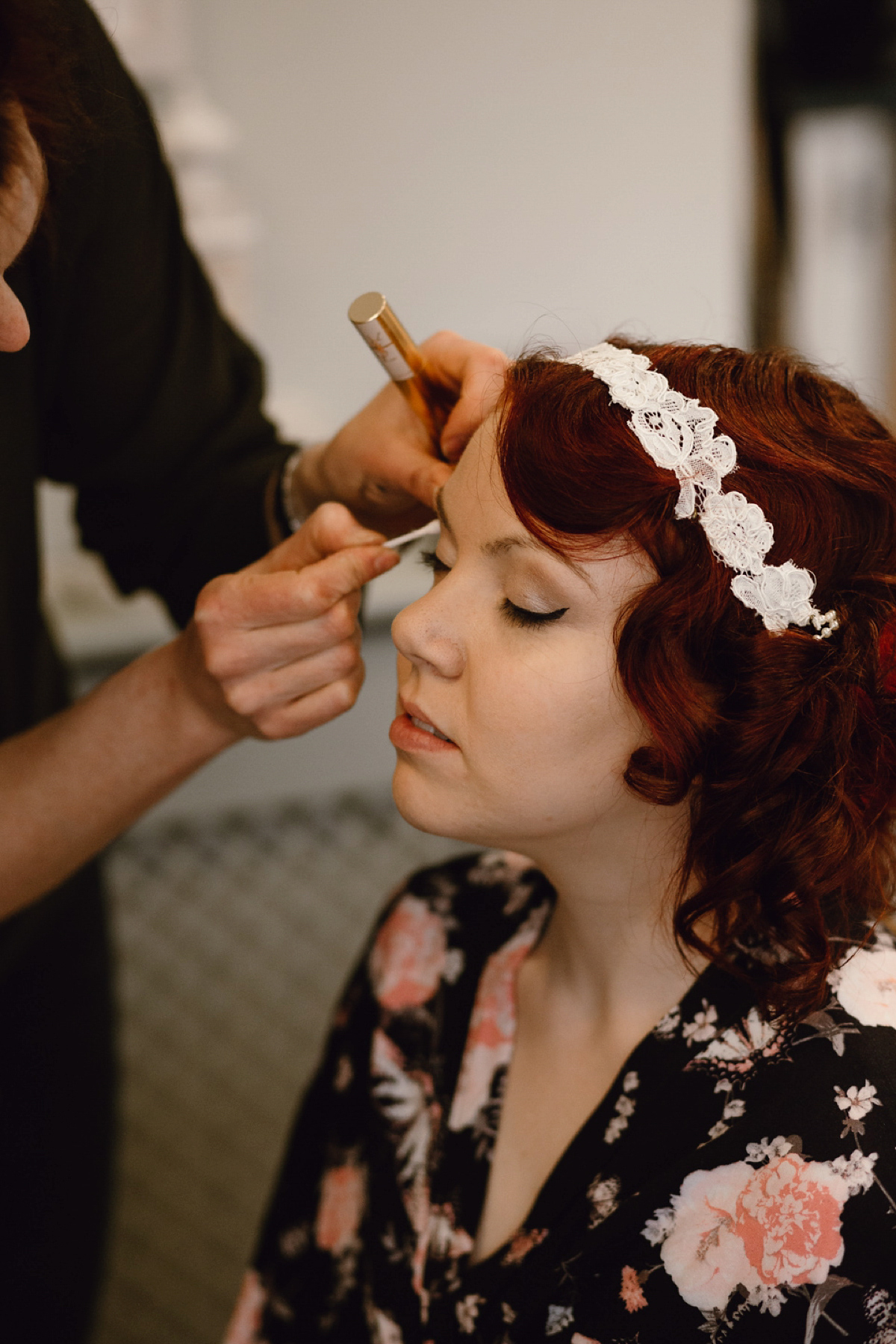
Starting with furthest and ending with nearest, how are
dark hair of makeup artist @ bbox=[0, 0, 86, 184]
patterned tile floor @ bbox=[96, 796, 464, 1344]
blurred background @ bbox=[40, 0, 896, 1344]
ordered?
patterned tile floor @ bbox=[96, 796, 464, 1344]
blurred background @ bbox=[40, 0, 896, 1344]
dark hair of makeup artist @ bbox=[0, 0, 86, 184]

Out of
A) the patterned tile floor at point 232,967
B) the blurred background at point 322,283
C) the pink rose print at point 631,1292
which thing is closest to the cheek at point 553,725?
the pink rose print at point 631,1292

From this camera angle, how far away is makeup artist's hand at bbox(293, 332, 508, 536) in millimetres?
823

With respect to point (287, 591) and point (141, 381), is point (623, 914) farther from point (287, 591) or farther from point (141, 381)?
point (141, 381)

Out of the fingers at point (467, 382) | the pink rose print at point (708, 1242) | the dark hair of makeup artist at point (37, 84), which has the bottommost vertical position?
the pink rose print at point (708, 1242)

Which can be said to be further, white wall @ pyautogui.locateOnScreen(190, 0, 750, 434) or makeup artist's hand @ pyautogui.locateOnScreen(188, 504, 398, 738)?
white wall @ pyautogui.locateOnScreen(190, 0, 750, 434)

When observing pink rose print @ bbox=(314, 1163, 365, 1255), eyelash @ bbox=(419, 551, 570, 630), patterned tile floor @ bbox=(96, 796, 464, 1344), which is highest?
eyelash @ bbox=(419, 551, 570, 630)

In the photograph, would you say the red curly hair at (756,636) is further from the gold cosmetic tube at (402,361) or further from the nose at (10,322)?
the nose at (10,322)

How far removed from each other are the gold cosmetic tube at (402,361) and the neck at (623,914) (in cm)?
35

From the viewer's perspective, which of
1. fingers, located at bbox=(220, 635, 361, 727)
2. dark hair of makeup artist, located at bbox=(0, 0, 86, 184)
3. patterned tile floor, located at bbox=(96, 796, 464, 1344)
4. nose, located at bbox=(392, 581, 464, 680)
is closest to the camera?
dark hair of makeup artist, located at bbox=(0, 0, 86, 184)

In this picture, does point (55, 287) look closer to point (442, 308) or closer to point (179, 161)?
point (179, 161)

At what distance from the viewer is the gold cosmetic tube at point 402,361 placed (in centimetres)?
75

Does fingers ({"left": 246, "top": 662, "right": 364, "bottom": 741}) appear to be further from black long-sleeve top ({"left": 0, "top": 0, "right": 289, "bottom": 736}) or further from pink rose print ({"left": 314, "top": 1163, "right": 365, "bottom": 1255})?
pink rose print ({"left": 314, "top": 1163, "right": 365, "bottom": 1255})

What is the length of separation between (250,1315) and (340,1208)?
173 mm

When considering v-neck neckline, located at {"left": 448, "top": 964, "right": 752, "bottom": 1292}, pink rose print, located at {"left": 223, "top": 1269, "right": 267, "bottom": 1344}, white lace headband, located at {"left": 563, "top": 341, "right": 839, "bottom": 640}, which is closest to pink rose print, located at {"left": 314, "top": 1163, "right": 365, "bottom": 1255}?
pink rose print, located at {"left": 223, "top": 1269, "right": 267, "bottom": 1344}
